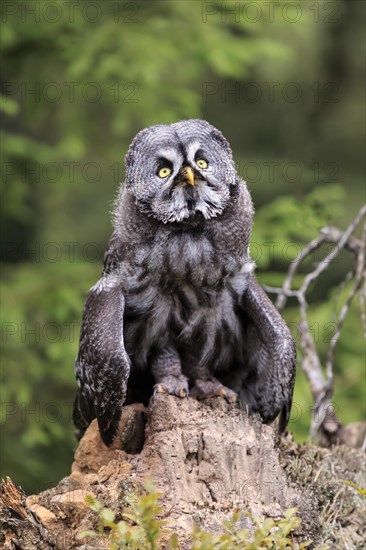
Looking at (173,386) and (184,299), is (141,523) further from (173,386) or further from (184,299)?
(184,299)

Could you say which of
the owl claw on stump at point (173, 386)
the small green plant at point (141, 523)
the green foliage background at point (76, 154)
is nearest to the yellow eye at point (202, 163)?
the owl claw on stump at point (173, 386)

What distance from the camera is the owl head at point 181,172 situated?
5887 millimetres

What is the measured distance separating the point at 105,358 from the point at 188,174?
3.91ft

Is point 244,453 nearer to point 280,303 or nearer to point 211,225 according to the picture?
point 211,225

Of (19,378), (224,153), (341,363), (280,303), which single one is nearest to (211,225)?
(224,153)

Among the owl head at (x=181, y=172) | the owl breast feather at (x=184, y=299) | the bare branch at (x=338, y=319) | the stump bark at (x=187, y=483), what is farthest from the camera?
the bare branch at (x=338, y=319)

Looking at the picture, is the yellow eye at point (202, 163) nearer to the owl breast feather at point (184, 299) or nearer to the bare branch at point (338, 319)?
the owl breast feather at point (184, 299)

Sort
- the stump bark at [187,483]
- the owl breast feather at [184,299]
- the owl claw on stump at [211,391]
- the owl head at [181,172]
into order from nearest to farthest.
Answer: the stump bark at [187,483], the owl head at [181,172], the owl breast feather at [184,299], the owl claw on stump at [211,391]

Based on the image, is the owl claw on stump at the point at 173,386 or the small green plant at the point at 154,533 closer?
the small green plant at the point at 154,533

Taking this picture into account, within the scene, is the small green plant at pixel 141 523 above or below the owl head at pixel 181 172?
below

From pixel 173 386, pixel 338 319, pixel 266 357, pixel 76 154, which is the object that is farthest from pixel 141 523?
pixel 76 154

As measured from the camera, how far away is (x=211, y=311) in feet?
20.6

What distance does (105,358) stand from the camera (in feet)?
19.0

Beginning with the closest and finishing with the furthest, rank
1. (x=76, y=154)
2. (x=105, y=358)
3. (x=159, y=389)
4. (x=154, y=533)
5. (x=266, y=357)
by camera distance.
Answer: (x=154, y=533), (x=105, y=358), (x=159, y=389), (x=266, y=357), (x=76, y=154)
